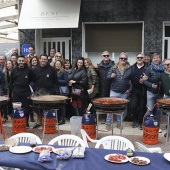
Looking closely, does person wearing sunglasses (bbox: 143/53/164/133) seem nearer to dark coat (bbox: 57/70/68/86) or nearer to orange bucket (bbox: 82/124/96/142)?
orange bucket (bbox: 82/124/96/142)

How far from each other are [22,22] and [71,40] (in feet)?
6.00

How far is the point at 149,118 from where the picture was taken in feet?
20.8

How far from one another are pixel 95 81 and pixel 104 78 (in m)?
0.29

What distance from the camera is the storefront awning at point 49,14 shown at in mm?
10188

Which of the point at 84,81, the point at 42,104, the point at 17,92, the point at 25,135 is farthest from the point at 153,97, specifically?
the point at 25,135

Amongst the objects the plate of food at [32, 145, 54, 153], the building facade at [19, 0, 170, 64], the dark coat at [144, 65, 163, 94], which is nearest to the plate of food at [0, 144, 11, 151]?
the plate of food at [32, 145, 54, 153]

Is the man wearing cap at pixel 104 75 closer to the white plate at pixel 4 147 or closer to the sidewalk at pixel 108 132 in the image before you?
the sidewalk at pixel 108 132

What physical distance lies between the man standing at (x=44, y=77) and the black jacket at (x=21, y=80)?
0.65 feet

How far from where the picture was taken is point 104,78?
798 cm

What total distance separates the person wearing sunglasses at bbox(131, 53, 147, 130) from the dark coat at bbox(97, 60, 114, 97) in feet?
2.31

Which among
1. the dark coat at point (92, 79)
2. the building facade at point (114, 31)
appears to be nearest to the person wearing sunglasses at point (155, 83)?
the dark coat at point (92, 79)

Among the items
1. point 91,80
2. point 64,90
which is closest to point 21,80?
point 64,90

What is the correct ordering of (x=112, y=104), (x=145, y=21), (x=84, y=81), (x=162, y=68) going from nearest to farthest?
(x=112, y=104), (x=162, y=68), (x=84, y=81), (x=145, y=21)

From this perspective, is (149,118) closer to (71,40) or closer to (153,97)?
(153,97)
